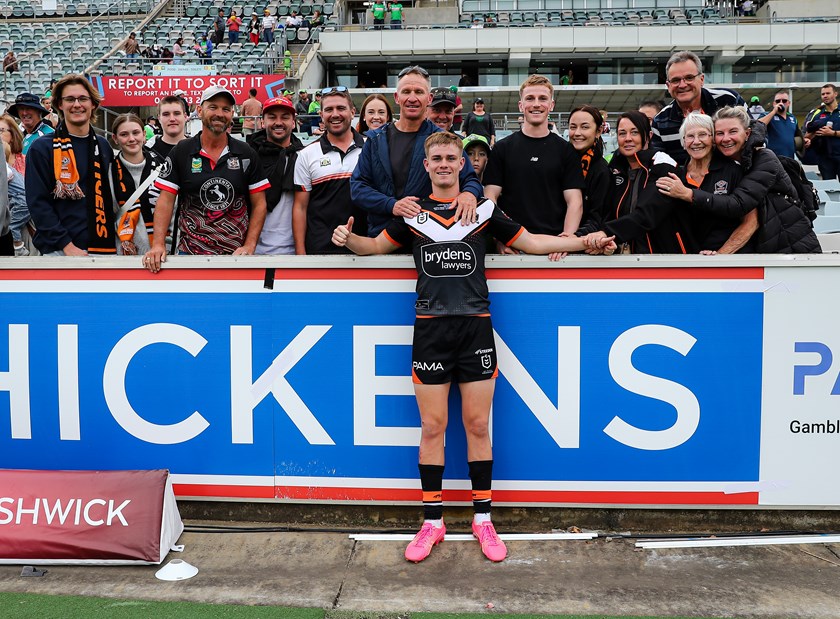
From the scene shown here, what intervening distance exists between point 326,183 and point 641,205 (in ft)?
5.66

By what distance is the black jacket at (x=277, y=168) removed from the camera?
13.5 feet

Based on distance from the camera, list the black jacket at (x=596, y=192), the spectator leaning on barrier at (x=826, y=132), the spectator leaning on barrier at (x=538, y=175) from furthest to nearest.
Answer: the spectator leaning on barrier at (x=826, y=132), the black jacket at (x=596, y=192), the spectator leaning on barrier at (x=538, y=175)

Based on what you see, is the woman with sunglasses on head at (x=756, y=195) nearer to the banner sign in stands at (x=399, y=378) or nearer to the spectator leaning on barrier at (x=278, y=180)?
the banner sign in stands at (x=399, y=378)

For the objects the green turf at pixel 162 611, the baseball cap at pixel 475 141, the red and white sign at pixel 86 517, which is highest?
the baseball cap at pixel 475 141

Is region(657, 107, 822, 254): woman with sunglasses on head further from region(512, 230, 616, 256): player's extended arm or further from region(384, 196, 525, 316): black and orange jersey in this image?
region(384, 196, 525, 316): black and orange jersey

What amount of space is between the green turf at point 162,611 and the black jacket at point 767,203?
199 cm

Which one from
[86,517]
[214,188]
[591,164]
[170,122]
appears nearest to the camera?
[86,517]

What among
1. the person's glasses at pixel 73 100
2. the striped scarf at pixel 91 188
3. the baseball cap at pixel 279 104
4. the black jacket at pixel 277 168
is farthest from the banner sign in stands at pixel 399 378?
the baseball cap at pixel 279 104

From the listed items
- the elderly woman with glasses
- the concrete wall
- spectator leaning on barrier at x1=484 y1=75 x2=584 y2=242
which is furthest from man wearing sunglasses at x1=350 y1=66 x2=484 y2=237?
the concrete wall

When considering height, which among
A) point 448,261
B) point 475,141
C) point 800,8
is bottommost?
point 448,261

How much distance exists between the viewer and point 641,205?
360cm

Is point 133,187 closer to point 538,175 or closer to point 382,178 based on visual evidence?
point 382,178

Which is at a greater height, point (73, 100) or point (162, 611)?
point (73, 100)

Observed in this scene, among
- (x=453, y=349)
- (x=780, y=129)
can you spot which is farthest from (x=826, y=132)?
(x=453, y=349)
